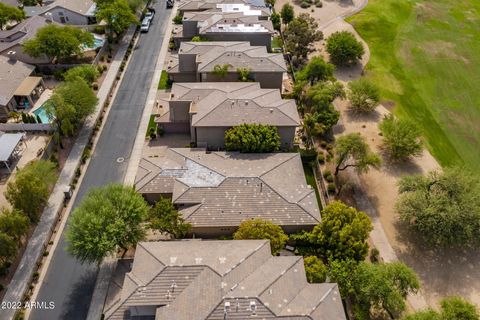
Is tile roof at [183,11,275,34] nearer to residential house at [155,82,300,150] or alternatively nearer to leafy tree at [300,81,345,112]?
leafy tree at [300,81,345,112]

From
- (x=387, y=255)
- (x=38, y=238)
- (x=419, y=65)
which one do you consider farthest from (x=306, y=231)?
(x=419, y=65)


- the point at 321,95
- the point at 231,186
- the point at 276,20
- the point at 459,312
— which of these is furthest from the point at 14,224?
the point at 276,20

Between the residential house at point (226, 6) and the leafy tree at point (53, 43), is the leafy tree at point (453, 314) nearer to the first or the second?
the residential house at point (226, 6)

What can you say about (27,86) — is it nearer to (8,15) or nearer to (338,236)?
(8,15)

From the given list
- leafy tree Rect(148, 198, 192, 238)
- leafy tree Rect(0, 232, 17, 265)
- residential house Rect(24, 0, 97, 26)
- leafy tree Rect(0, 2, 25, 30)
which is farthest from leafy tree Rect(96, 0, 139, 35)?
leafy tree Rect(0, 232, 17, 265)

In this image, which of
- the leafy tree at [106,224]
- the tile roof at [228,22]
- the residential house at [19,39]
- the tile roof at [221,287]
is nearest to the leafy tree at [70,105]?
the residential house at [19,39]

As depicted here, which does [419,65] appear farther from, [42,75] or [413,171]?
[42,75]
